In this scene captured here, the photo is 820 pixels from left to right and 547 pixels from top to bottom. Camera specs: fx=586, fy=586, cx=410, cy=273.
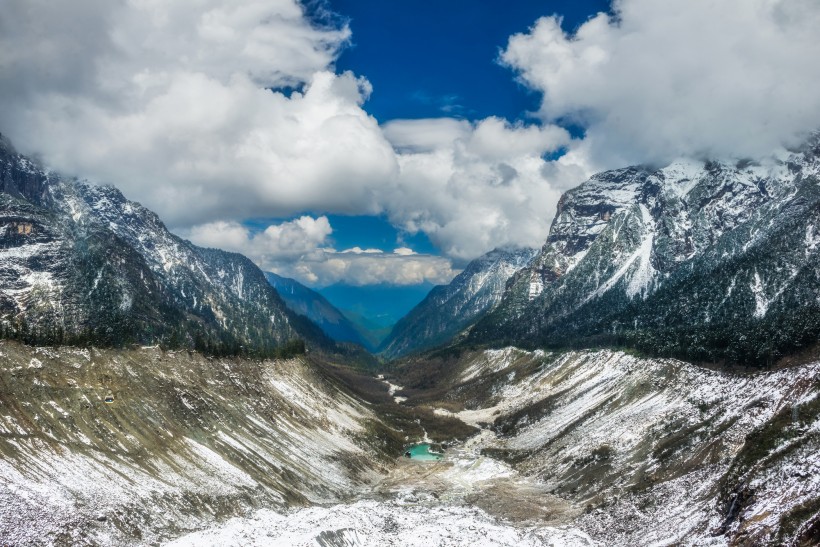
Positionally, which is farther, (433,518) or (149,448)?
(149,448)

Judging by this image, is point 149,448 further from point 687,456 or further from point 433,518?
point 687,456

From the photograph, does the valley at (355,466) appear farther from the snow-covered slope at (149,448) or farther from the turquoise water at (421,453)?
the turquoise water at (421,453)

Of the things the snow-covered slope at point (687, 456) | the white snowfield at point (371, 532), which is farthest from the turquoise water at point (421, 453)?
the white snowfield at point (371, 532)

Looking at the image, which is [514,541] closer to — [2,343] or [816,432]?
[816,432]

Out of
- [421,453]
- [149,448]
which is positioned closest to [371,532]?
[149,448]

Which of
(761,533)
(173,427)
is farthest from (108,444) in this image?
(761,533)
